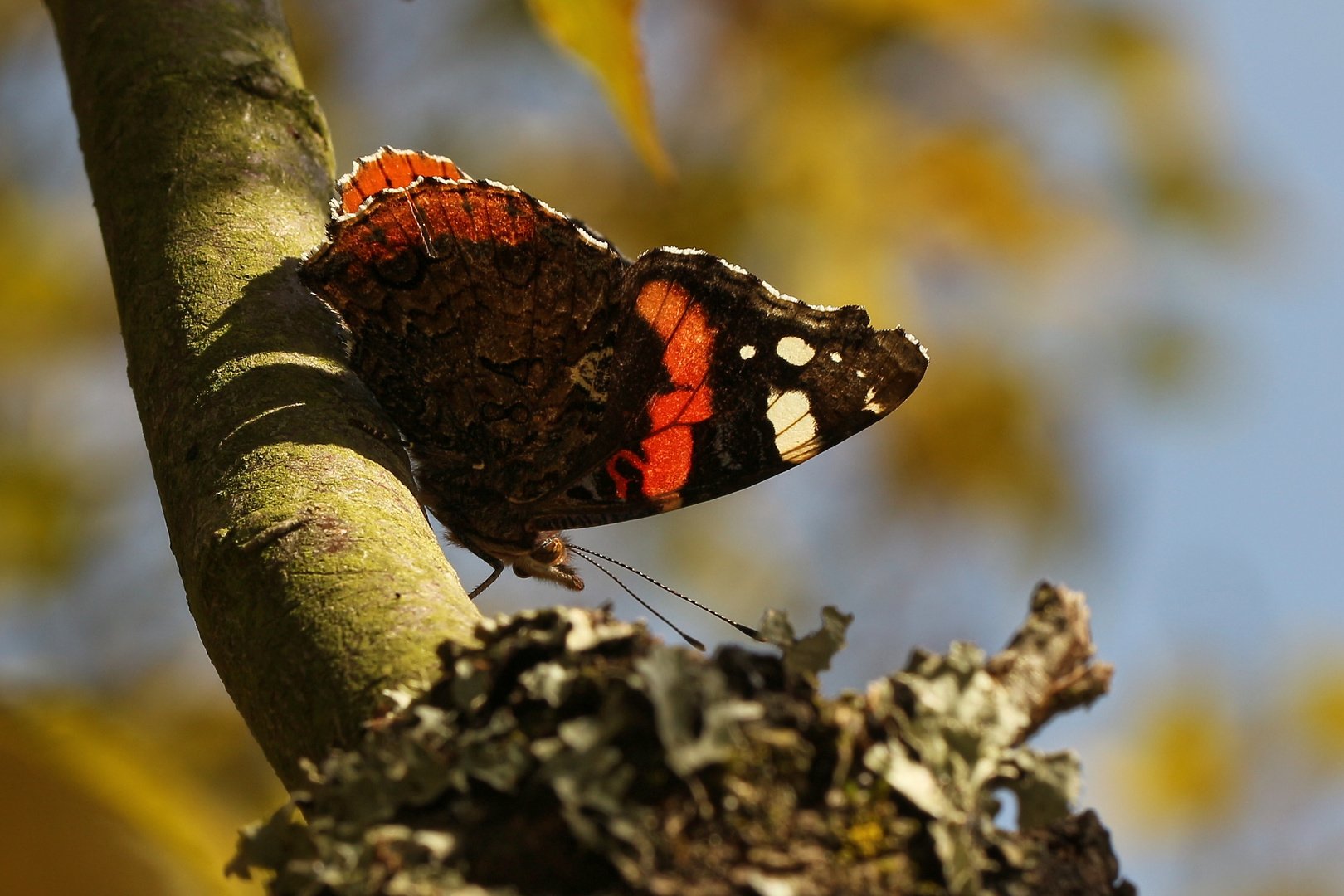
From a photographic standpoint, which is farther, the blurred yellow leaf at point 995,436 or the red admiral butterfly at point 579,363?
the blurred yellow leaf at point 995,436

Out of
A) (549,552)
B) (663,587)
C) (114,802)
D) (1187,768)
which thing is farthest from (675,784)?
(1187,768)

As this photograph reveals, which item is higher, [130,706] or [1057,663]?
[130,706]

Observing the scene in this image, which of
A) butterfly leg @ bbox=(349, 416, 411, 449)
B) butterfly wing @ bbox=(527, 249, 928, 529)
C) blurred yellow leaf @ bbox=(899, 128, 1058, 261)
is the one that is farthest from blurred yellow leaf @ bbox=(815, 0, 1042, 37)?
butterfly leg @ bbox=(349, 416, 411, 449)

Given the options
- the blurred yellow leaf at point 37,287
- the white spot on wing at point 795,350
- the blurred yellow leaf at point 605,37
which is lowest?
the white spot on wing at point 795,350

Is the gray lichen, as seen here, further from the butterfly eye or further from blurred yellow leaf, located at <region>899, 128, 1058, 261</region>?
blurred yellow leaf, located at <region>899, 128, 1058, 261</region>

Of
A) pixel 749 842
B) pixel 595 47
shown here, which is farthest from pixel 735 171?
pixel 749 842

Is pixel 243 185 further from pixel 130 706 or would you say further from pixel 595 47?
pixel 130 706

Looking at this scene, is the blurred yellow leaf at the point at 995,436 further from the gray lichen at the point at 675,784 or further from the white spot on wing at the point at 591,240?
the gray lichen at the point at 675,784

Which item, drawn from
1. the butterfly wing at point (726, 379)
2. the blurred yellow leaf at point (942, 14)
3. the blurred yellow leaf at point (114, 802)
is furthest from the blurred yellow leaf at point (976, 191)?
the blurred yellow leaf at point (114, 802)
